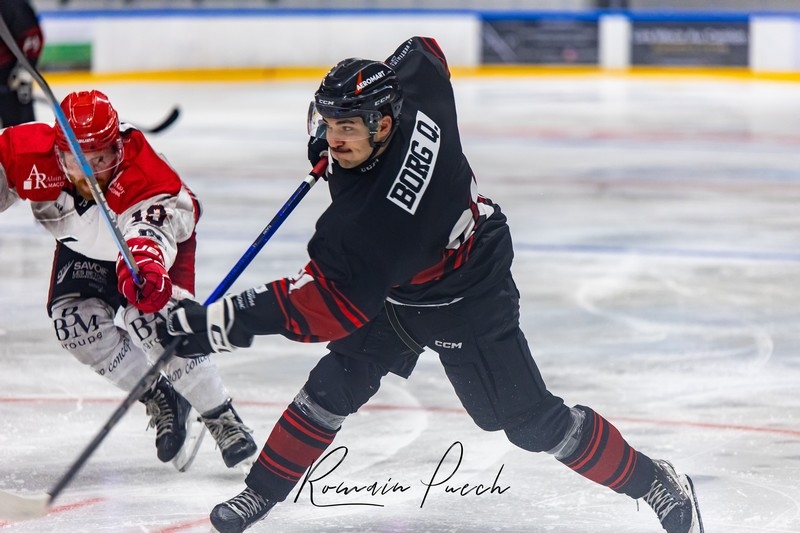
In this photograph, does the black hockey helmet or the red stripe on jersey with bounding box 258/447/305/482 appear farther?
the red stripe on jersey with bounding box 258/447/305/482

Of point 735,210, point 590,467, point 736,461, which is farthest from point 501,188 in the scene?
point 590,467

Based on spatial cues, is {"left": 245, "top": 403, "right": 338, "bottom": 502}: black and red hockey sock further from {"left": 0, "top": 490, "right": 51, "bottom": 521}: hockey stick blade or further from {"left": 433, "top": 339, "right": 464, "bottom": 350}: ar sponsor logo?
{"left": 0, "top": 490, "right": 51, "bottom": 521}: hockey stick blade

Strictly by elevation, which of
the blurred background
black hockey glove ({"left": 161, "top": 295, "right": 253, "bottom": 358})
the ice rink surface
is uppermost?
black hockey glove ({"left": 161, "top": 295, "right": 253, "bottom": 358})

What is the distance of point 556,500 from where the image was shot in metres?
3.19

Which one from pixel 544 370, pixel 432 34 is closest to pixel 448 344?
pixel 544 370

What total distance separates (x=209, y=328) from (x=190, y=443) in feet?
3.17

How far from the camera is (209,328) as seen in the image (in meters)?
2.55

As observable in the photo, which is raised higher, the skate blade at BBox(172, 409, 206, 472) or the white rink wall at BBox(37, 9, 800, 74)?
the skate blade at BBox(172, 409, 206, 472)

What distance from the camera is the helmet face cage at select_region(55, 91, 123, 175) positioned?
3061 mm

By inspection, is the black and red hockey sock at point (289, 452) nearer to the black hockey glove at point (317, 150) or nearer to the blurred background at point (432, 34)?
the black hockey glove at point (317, 150)

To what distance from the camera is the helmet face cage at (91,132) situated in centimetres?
306

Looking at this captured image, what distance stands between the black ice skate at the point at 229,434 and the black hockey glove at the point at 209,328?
679 millimetres

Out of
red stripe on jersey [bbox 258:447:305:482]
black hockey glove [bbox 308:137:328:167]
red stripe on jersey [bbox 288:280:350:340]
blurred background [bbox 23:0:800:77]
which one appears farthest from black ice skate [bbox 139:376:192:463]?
blurred background [bbox 23:0:800:77]

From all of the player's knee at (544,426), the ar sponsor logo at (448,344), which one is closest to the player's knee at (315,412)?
the ar sponsor logo at (448,344)
